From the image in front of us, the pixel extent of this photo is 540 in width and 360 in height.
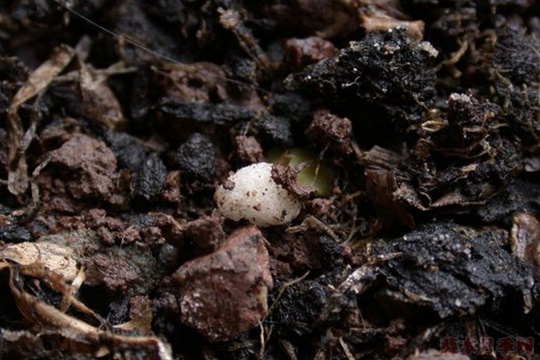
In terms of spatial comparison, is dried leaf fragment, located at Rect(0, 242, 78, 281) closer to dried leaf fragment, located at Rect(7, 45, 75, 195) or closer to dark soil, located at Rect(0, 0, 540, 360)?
dark soil, located at Rect(0, 0, 540, 360)

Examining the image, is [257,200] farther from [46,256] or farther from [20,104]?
[20,104]

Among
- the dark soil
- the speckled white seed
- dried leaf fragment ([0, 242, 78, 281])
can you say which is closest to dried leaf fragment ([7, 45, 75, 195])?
the dark soil

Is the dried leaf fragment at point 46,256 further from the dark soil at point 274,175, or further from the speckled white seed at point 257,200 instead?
the speckled white seed at point 257,200

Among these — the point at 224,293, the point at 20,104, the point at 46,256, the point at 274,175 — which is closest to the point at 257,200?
the point at 274,175

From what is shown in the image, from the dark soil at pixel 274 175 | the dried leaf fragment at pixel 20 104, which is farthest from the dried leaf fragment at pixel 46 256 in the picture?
the dried leaf fragment at pixel 20 104

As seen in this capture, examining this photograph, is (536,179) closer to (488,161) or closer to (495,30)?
(488,161)
